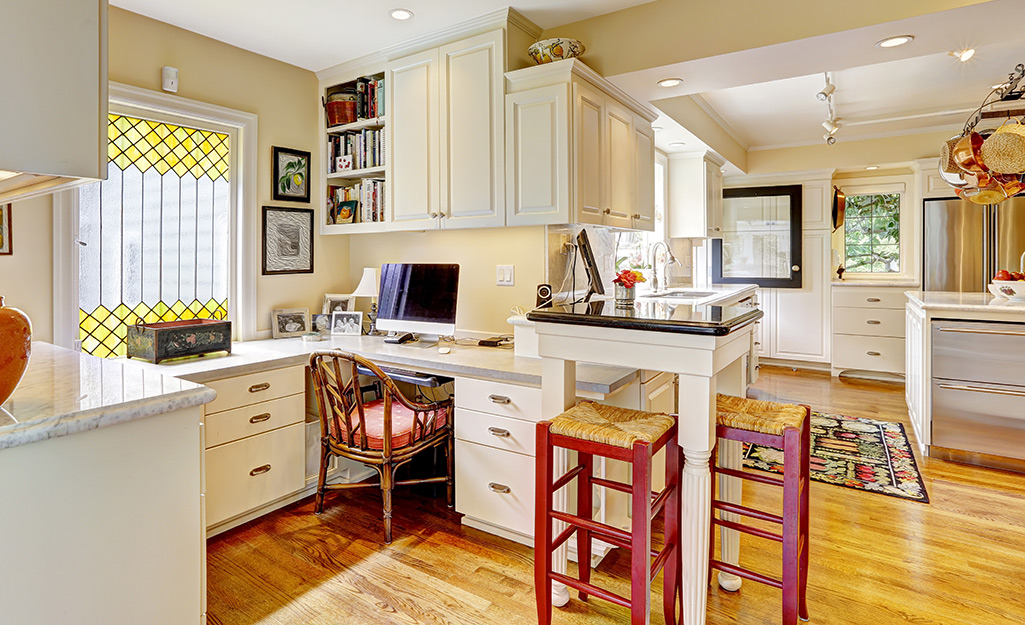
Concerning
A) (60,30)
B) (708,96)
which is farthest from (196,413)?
(708,96)

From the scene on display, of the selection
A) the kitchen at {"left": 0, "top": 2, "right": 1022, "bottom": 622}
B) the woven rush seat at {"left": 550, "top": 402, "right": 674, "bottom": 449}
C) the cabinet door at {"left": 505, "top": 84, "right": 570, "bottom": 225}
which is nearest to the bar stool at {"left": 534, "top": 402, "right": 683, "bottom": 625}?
the woven rush seat at {"left": 550, "top": 402, "right": 674, "bottom": 449}

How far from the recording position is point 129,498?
1.21 m

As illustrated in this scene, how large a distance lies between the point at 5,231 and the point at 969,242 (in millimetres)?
7163

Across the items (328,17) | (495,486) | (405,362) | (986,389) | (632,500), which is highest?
(328,17)

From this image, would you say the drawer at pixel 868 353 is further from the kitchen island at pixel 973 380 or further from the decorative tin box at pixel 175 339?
the decorative tin box at pixel 175 339

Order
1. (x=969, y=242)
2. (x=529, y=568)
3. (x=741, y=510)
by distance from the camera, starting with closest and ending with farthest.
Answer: (x=741, y=510)
(x=529, y=568)
(x=969, y=242)

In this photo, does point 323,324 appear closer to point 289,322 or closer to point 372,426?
point 289,322

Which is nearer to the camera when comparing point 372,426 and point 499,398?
point 499,398

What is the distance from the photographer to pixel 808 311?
617 cm

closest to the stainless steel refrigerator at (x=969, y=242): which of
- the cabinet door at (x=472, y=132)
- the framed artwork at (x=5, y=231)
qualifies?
the cabinet door at (x=472, y=132)

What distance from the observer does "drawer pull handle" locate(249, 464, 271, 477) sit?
8.41 feet

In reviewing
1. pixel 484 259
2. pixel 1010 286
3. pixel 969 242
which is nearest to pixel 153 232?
pixel 484 259

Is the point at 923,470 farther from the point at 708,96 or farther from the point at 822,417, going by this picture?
the point at 708,96

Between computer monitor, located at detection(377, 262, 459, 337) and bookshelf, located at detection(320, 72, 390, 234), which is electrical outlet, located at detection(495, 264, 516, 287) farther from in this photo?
bookshelf, located at detection(320, 72, 390, 234)
